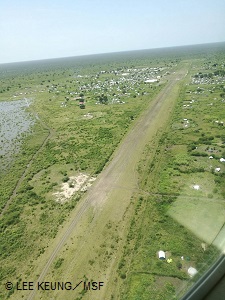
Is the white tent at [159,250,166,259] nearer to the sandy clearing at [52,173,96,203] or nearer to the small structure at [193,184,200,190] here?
the small structure at [193,184,200,190]

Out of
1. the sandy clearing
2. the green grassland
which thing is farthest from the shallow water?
the sandy clearing

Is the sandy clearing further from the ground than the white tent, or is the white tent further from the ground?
the sandy clearing

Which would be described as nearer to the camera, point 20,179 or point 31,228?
point 31,228

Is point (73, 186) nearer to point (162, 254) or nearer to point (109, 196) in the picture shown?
point (109, 196)

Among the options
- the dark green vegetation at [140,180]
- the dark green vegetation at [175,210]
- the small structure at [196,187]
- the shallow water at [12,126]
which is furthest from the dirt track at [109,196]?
the shallow water at [12,126]

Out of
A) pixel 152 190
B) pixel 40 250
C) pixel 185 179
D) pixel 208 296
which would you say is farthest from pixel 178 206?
pixel 208 296

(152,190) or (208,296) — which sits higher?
(208,296)

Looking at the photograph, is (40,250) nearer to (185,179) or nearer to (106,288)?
(106,288)

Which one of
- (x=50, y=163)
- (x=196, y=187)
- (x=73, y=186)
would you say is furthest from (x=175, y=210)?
(x=50, y=163)
